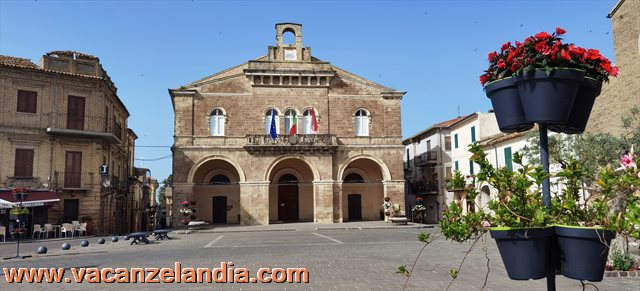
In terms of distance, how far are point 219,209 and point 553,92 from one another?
32.2 m

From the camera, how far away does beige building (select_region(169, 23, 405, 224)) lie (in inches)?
1233

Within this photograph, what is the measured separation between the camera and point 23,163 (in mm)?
24656

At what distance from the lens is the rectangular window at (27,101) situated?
2495cm

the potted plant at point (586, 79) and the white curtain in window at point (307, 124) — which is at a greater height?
the white curtain in window at point (307, 124)

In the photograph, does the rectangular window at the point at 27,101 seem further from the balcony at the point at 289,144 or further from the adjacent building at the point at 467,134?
the adjacent building at the point at 467,134

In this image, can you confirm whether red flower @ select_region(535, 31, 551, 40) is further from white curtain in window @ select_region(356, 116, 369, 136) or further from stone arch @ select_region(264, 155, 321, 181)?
white curtain in window @ select_region(356, 116, 369, 136)

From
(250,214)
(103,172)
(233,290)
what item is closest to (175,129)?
(103,172)

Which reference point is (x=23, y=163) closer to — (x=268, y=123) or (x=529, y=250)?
(x=268, y=123)

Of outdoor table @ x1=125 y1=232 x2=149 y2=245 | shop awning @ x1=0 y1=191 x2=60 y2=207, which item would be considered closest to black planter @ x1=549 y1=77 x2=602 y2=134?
outdoor table @ x1=125 y1=232 x2=149 y2=245

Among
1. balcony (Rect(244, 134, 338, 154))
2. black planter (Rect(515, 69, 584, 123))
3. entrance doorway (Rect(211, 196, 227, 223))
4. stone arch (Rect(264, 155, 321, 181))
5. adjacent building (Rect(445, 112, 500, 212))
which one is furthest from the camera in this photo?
entrance doorway (Rect(211, 196, 227, 223))

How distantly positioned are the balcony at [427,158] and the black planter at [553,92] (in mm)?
36582

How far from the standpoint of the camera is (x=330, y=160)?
105ft

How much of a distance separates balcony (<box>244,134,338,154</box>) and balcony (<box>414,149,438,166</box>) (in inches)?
453

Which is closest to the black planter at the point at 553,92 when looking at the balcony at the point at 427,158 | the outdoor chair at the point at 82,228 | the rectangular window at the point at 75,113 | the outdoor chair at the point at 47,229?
the outdoor chair at the point at 82,228
